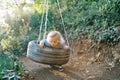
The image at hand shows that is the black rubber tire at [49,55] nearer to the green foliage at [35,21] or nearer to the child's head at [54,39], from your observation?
the child's head at [54,39]

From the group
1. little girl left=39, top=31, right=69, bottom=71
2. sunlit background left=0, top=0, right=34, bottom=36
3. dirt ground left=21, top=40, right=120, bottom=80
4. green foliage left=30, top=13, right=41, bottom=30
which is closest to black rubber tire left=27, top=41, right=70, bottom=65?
little girl left=39, top=31, right=69, bottom=71

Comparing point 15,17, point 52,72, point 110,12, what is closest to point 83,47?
point 110,12

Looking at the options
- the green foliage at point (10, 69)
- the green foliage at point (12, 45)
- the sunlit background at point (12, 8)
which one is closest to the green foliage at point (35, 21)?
the sunlit background at point (12, 8)

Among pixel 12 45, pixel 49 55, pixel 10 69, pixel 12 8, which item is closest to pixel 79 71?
pixel 49 55

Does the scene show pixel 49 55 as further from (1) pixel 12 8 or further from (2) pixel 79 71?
(1) pixel 12 8

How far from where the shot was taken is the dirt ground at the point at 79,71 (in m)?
6.04

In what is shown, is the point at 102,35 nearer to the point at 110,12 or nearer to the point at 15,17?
the point at 110,12

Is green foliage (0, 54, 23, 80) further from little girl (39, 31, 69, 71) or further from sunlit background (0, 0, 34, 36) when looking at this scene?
sunlit background (0, 0, 34, 36)

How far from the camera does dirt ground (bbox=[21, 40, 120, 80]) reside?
6039mm

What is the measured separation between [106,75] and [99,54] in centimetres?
118

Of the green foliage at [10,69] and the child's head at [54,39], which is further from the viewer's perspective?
the child's head at [54,39]

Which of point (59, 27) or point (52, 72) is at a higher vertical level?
point (59, 27)

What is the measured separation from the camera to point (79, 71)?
6.57 metres

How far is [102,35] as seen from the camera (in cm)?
743
